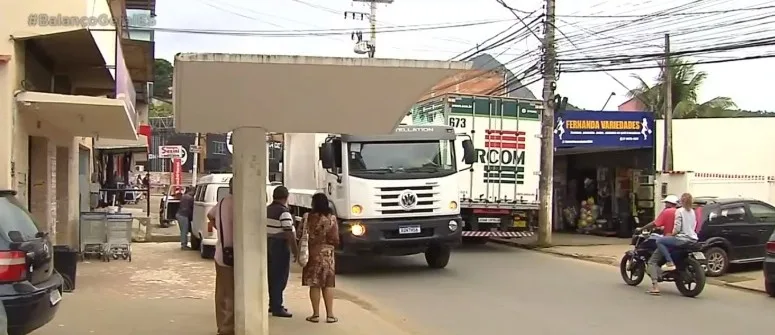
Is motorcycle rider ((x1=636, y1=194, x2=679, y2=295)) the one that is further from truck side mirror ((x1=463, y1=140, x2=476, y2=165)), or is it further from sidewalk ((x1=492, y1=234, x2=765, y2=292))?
truck side mirror ((x1=463, y1=140, x2=476, y2=165))

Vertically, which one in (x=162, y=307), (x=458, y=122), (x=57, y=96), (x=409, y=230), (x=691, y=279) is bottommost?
(x=162, y=307)

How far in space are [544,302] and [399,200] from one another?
3.75 metres

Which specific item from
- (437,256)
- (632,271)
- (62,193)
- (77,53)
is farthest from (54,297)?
(62,193)

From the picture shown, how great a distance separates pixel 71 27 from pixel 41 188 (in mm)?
4017

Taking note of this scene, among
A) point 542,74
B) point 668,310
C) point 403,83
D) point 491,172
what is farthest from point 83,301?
point 542,74

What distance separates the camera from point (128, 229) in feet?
Result: 51.3

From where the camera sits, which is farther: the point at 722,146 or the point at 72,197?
the point at 722,146

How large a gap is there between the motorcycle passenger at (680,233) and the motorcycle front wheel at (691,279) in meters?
0.20

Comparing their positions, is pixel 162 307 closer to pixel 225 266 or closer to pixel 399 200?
pixel 225 266

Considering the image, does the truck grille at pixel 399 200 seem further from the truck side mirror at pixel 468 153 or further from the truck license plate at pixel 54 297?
the truck license plate at pixel 54 297

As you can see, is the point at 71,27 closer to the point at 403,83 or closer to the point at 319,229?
the point at 319,229

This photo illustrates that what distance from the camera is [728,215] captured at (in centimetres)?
1496

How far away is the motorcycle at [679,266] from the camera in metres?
12.2

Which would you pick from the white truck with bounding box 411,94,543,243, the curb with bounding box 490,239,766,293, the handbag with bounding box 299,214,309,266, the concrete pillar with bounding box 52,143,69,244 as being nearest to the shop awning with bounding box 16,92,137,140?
the concrete pillar with bounding box 52,143,69,244
